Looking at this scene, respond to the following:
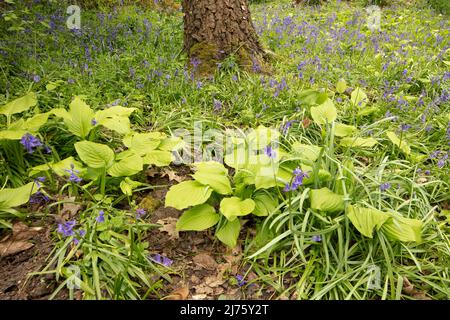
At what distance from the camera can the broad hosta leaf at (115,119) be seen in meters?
2.66

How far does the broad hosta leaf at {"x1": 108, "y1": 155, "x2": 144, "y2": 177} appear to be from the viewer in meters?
2.38

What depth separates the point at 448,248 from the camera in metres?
2.12

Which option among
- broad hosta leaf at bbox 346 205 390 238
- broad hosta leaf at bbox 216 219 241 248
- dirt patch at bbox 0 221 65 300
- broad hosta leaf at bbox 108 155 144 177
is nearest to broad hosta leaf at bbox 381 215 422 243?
broad hosta leaf at bbox 346 205 390 238

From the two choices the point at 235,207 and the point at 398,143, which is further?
the point at 398,143

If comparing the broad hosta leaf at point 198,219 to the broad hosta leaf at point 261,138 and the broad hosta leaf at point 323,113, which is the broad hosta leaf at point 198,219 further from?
the broad hosta leaf at point 323,113

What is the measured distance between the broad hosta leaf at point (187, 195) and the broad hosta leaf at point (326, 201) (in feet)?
2.21

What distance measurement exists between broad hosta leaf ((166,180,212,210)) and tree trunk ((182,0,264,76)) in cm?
202

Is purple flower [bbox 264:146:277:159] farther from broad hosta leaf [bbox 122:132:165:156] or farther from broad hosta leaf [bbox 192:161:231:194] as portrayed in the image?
broad hosta leaf [bbox 122:132:165:156]

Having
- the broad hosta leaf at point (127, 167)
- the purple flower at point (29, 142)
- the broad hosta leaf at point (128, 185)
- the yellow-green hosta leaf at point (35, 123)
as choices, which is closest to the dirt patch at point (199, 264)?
the broad hosta leaf at point (128, 185)

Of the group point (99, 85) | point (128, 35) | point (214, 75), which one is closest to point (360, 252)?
point (214, 75)

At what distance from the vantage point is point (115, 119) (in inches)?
108

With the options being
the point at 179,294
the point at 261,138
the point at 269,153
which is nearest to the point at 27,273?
the point at 179,294

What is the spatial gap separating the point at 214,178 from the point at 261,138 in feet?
1.79

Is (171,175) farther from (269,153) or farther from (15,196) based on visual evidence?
(15,196)
